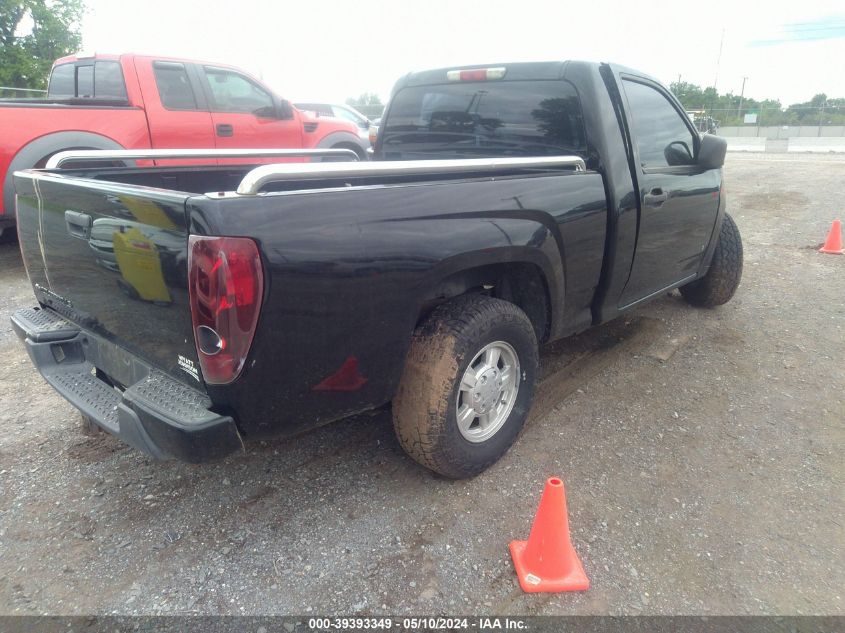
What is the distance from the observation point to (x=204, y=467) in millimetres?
2855

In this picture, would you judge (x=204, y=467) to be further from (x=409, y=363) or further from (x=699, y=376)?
(x=699, y=376)

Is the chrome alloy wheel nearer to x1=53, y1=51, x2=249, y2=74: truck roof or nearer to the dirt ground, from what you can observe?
the dirt ground

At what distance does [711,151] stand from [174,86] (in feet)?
18.1

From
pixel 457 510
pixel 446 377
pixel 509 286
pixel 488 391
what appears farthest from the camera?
pixel 509 286

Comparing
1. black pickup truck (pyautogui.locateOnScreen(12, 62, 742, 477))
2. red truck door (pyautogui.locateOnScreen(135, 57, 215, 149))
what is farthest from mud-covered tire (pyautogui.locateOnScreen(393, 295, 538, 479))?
red truck door (pyautogui.locateOnScreen(135, 57, 215, 149))

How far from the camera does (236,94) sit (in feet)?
23.1

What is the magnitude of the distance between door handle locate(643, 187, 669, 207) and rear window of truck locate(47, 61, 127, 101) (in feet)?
18.0

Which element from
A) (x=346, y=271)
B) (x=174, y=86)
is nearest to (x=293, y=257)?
(x=346, y=271)

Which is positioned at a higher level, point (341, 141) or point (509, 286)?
point (341, 141)

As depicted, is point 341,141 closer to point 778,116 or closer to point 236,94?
point 236,94

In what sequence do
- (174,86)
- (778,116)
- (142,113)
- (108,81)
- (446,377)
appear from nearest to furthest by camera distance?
(446,377) < (142,113) < (108,81) < (174,86) < (778,116)

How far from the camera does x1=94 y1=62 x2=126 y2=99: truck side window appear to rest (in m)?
6.28

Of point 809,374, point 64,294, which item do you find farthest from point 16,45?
point 809,374

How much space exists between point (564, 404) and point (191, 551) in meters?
2.14
